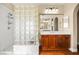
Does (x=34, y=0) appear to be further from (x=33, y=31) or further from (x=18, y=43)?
(x=33, y=31)

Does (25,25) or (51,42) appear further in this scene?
(51,42)

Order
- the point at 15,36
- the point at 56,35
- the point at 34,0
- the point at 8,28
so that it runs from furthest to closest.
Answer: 1. the point at 56,35
2. the point at 15,36
3. the point at 8,28
4. the point at 34,0

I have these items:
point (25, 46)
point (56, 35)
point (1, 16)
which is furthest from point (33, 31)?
point (56, 35)

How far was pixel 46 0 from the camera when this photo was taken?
0.80 m

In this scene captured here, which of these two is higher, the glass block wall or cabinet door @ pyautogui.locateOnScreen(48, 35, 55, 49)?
the glass block wall

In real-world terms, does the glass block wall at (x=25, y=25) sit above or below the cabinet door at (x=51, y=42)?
above

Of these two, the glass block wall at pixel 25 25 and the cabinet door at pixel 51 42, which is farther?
the cabinet door at pixel 51 42

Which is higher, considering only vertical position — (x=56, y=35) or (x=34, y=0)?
(x=34, y=0)

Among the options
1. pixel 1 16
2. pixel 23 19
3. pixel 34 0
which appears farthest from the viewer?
pixel 23 19

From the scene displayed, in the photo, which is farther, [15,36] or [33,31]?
[33,31]

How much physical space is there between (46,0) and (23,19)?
25.2 inches

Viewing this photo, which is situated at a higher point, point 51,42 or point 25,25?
point 25,25

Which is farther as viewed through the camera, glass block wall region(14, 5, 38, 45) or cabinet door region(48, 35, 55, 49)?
cabinet door region(48, 35, 55, 49)
